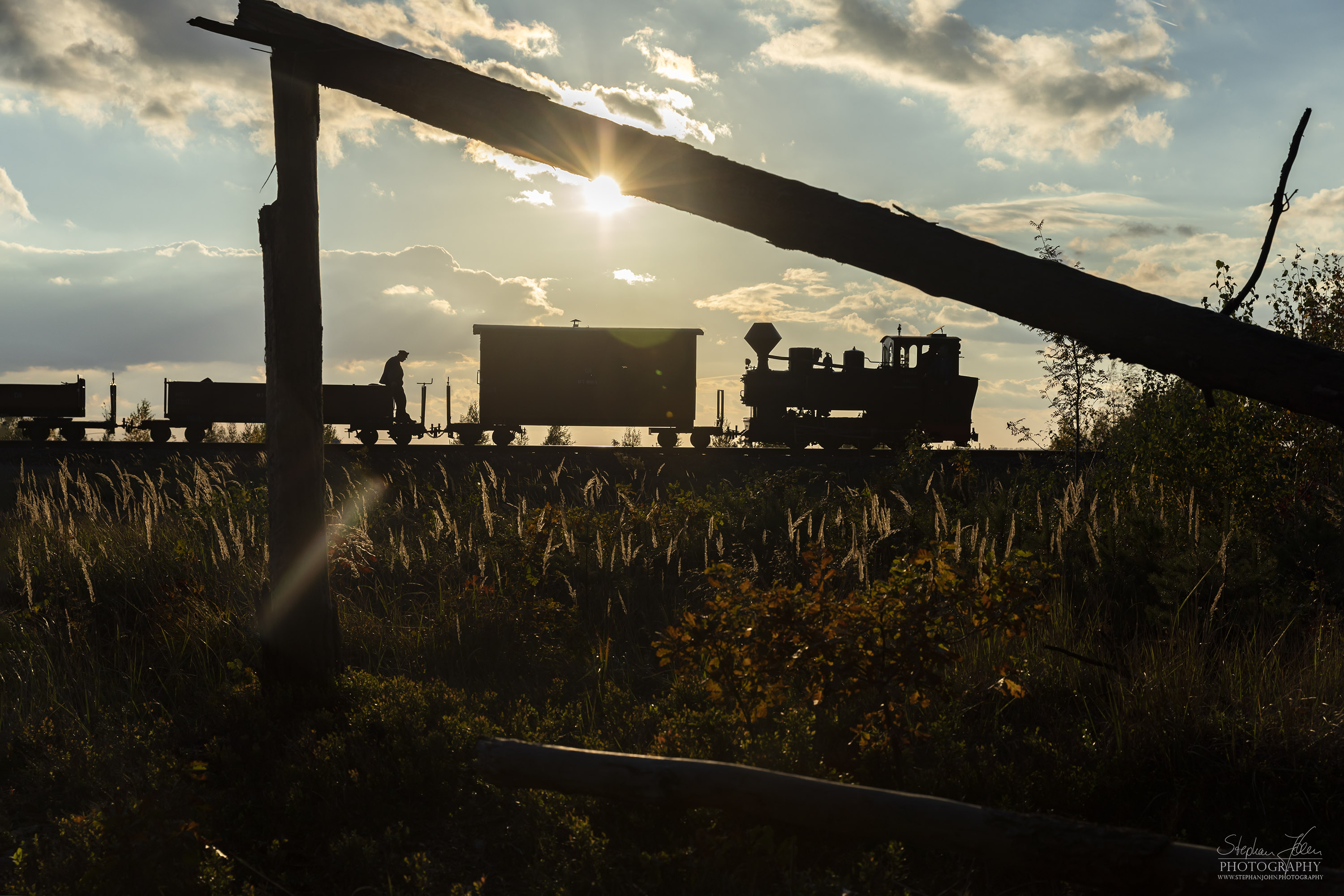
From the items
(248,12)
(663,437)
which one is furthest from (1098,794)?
(663,437)

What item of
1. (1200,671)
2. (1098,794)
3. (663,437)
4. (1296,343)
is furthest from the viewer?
(663,437)

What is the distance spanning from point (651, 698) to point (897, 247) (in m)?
3.33

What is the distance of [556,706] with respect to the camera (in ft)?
16.0

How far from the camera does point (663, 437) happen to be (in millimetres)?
20656

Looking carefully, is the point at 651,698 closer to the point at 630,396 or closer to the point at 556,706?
the point at 556,706

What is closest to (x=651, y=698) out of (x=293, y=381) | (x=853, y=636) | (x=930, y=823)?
(x=853, y=636)

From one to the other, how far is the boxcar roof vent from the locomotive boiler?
575 mm

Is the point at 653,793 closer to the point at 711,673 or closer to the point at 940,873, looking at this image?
the point at 711,673

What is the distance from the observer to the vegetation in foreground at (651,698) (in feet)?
11.5

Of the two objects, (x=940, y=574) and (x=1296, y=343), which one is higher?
Result: (x=1296, y=343)

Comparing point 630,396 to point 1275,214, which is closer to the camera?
point 1275,214

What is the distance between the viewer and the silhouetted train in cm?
1947

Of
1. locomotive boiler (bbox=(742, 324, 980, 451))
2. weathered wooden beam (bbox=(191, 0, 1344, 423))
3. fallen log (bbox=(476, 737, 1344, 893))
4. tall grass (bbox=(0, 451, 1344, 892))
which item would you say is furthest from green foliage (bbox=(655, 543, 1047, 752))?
locomotive boiler (bbox=(742, 324, 980, 451))

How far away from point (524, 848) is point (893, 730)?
1913 millimetres
